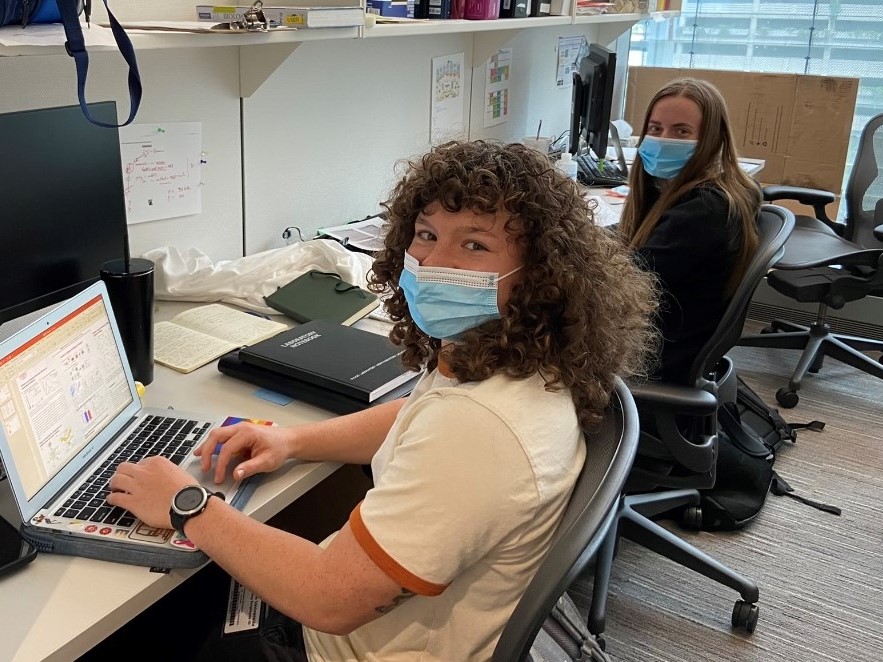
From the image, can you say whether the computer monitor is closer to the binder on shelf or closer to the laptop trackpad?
the binder on shelf

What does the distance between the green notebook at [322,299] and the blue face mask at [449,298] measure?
61 centimetres

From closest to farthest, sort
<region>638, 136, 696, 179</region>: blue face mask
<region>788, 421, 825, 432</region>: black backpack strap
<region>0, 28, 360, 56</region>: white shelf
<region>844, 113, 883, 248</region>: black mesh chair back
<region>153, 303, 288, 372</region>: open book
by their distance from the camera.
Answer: <region>0, 28, 360, 56</region>: white shelf → <region>153, 303, 288, 372</region>: open book → <region>638, 136, 696, 179</region>: blue face mask → <region>788, 421, 825, 432</region>: black backpack strap → <region>844, 113, 883, 248</region>: black mesh chair back

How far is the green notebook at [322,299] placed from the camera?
5.76 feet

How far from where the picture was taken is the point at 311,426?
50.5 inches

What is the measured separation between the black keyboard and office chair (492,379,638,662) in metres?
2.22

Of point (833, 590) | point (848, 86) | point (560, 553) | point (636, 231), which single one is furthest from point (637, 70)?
point (560, 553)

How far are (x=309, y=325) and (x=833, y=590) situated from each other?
4.89ft

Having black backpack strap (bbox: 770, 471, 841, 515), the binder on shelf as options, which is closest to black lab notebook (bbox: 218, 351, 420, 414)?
the binder on shelf

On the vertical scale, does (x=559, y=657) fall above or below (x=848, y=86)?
below

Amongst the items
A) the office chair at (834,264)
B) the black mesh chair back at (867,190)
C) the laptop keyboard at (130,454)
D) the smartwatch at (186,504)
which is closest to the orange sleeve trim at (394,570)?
the smartwatch at (186,504)

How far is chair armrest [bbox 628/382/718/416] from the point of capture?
65.4 inches

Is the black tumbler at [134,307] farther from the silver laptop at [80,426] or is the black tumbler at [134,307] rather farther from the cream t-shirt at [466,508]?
the cream t-shirt at [466,508]

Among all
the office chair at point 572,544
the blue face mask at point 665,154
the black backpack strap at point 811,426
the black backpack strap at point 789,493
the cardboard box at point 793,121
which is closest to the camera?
the office chair at point 572,544

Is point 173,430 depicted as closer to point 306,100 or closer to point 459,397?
point 459,397
